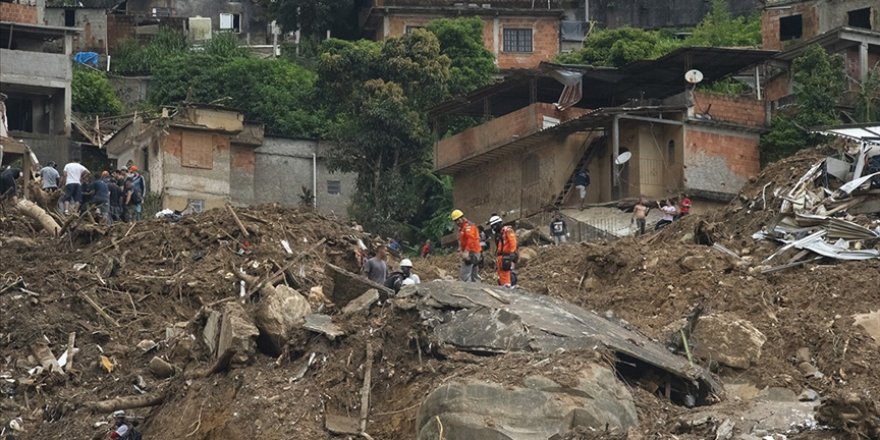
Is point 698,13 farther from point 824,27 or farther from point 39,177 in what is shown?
point 39,177

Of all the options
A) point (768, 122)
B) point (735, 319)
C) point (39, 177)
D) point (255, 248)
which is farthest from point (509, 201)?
point (735, 319)

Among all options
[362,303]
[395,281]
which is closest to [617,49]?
[395,281]

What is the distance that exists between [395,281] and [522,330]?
3.71 m

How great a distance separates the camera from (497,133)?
4384 cm

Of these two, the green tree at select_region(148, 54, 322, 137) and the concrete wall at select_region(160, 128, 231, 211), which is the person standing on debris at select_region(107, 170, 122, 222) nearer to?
the concrete wall at select_region(160, 128, 231, 211)

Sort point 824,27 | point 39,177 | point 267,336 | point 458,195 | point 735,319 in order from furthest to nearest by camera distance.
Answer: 1. point 824,27
2. point 458,195
3. point 39,177
4. point 735,319
5. point 267,336

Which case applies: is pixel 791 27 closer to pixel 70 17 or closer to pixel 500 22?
pixel 500 22

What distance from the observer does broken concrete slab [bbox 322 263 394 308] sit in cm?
2738

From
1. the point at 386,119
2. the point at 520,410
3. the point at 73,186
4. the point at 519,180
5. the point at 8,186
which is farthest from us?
the point at 386,119

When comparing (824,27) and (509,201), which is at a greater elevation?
(824,27)

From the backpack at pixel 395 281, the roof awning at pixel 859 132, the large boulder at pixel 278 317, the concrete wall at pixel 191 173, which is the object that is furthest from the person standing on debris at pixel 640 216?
the concrete wall at pixel 191 173

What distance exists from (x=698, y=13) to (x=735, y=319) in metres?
36.9

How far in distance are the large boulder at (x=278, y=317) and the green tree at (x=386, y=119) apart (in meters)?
19.6

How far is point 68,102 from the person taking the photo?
55.0 meters
